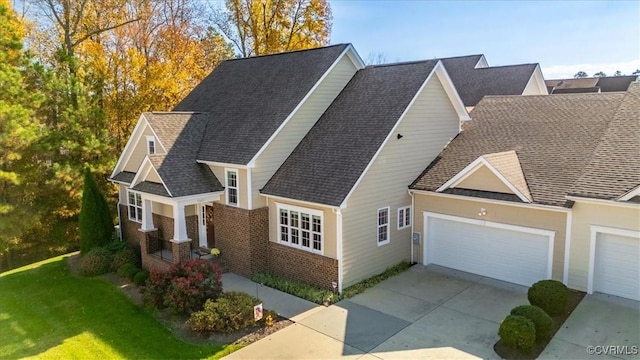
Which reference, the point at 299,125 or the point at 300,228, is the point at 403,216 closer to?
the point at 300,228

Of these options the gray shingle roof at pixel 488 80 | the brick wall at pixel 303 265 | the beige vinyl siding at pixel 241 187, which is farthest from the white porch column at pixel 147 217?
the gray shingle roof at pixel 488 80

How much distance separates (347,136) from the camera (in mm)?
16812

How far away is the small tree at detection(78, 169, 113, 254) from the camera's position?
21188 mm

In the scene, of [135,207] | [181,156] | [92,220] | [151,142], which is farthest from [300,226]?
[92,220]

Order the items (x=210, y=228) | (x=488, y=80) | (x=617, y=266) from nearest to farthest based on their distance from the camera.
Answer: (x=617, y=266) → (x=210, y=228) → (x=488, y=80)

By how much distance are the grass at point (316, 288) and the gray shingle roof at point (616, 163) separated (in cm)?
651

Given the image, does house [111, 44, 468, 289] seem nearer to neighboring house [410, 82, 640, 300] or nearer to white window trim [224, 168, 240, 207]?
white window trim [224, 168, 240, 207]

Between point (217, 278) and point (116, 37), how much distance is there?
20.6 meters

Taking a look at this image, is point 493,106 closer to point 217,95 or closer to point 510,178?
point 510,178

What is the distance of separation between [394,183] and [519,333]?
7.03m

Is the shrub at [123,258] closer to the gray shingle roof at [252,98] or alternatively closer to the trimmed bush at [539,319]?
the gray shingle roof at [252,98]

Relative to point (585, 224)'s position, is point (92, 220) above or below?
below

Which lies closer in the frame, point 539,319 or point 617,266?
point 539,319

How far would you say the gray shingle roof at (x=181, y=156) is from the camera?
1711 cm
